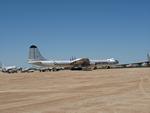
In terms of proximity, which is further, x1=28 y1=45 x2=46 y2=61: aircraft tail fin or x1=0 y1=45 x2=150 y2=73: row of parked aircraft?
x1=28 y1=45 x2=46 y2=61: aircraft tail fin

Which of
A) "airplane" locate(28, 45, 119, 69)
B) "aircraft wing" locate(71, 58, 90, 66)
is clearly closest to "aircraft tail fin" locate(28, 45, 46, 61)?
"airplane" locate(28, 45, 119, 69)

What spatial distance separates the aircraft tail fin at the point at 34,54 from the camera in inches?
5271

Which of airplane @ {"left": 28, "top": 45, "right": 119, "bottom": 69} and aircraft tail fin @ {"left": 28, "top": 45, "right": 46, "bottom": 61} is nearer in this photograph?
airplane @ {"left": 28, "top": 45, "right": 119, "bottom": 69}

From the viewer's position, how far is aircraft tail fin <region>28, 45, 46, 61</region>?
134 m

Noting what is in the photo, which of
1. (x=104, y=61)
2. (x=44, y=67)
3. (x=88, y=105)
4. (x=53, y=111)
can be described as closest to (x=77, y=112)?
(x=53, y=111)

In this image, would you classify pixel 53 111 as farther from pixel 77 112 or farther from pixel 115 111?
pixel 115 111

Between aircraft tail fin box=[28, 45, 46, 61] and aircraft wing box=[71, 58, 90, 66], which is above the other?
aircraft tail fin box=[28, 45, 46, 61]

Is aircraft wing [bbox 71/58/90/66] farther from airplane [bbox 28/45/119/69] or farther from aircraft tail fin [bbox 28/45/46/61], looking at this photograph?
aircraft tail fin [bbox 28/45/46/61]

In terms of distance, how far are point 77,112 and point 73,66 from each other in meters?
111

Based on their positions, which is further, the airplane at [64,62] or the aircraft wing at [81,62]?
the aircraft wing at [81,62]

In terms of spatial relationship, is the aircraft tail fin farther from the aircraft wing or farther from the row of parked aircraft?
the aircraft wing

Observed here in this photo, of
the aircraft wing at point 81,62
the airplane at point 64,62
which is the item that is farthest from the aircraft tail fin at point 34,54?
the aircraft wing at point 81,62

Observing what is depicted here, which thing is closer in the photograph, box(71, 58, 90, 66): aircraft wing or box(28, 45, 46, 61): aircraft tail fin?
box(71, 58, 90, 66): aircraft wing

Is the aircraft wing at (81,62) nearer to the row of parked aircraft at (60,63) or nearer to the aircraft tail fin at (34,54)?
the row of parked aircraft at (60,63)
